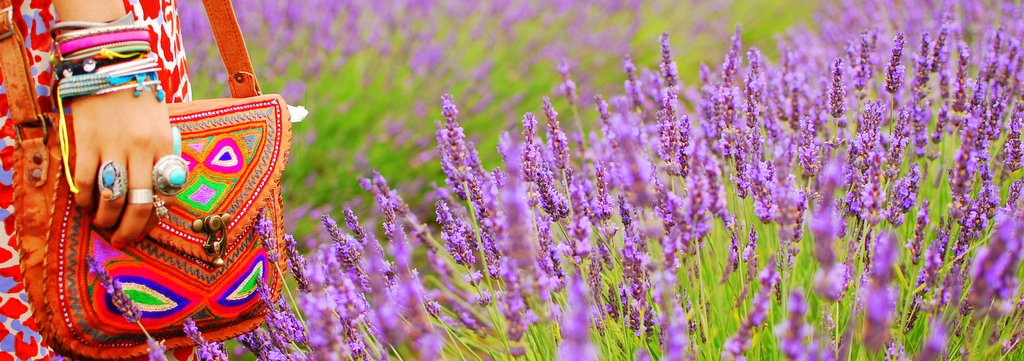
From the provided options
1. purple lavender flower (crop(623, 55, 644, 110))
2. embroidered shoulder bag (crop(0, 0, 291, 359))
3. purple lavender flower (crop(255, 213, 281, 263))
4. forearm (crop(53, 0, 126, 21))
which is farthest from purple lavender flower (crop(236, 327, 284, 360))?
purple lavender flower (crop(623, 55, 644, 110))

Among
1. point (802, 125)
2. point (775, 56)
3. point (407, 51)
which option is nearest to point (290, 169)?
point (407, 51)

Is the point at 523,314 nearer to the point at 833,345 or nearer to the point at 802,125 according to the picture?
the point at 833,345

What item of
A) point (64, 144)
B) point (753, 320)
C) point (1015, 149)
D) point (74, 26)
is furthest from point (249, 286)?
point (1015, 149)

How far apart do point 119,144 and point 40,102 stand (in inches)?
6.4

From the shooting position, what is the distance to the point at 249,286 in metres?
1.53

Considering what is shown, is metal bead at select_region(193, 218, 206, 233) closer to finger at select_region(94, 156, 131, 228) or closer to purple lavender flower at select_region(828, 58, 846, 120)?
finger at select_region(94, 156, 131, 228)

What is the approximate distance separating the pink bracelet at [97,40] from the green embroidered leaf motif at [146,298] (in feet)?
1.22

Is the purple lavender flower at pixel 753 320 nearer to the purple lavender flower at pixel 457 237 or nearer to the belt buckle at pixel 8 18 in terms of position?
the purple lavender flower at pixel 457 237

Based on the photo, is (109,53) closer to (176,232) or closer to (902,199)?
(176,232)

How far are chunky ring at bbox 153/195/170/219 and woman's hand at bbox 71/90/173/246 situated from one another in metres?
0.02

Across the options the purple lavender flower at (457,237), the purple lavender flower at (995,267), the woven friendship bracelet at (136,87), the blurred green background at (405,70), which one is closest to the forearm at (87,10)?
the woven friendship bracelet at (136,87)

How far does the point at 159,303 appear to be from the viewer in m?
1.39

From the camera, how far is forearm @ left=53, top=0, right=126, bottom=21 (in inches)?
48.6

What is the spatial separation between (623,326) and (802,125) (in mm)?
564
